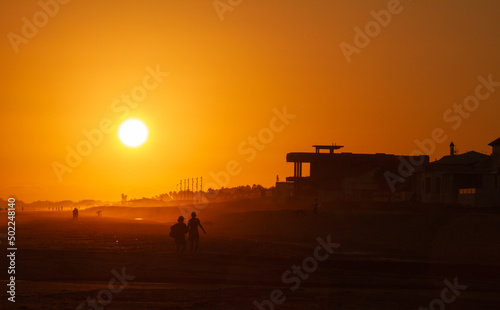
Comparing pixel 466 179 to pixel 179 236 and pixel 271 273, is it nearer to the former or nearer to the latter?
pixel 179 236

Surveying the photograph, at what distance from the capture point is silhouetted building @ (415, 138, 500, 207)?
47.8 metres

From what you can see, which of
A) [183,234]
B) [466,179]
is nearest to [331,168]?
[466,179]

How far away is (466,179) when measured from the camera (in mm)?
54594

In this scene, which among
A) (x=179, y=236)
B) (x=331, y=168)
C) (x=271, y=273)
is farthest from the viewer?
(x=331, y=168)

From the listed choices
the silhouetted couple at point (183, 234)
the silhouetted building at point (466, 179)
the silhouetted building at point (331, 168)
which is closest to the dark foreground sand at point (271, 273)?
the silhouetted couple at point (183, 234)

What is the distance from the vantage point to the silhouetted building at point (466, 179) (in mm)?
47750

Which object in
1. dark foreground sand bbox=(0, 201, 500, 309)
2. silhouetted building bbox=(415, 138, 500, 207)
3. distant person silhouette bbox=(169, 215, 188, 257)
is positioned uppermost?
silhouetted building bbox=(415, 138, 500, 207)

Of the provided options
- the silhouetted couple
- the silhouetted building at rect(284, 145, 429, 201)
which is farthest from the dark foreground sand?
the silhouetted building at rect(284, 145, 429, 201)

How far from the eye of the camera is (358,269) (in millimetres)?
22625

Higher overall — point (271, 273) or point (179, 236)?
point (179, 236)

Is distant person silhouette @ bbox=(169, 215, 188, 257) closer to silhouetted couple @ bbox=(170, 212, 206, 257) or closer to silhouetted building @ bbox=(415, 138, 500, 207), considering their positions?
silhouetted couple @ bbox=(170, 212, 206, 257)

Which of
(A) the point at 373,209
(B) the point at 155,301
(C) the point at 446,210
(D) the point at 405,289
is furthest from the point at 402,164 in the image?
(B) the point at 155,301

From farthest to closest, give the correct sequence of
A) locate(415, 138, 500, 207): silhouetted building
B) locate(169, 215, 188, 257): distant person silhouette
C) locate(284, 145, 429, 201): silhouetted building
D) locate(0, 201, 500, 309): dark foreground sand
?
locate(284, 145, 429, 201): silhouetted building < locate(415, 138, 500, 207): silhouetted building < locate(169, 215, 188, 257): distant person silhouette < locate(0, 201, 500, 309): dark foreground sand

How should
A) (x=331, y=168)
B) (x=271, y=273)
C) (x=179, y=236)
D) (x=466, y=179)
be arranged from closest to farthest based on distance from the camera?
(x=271, y=273) → (x=179, y=236) → (x=466, y=179) → (x=331, y=168)
